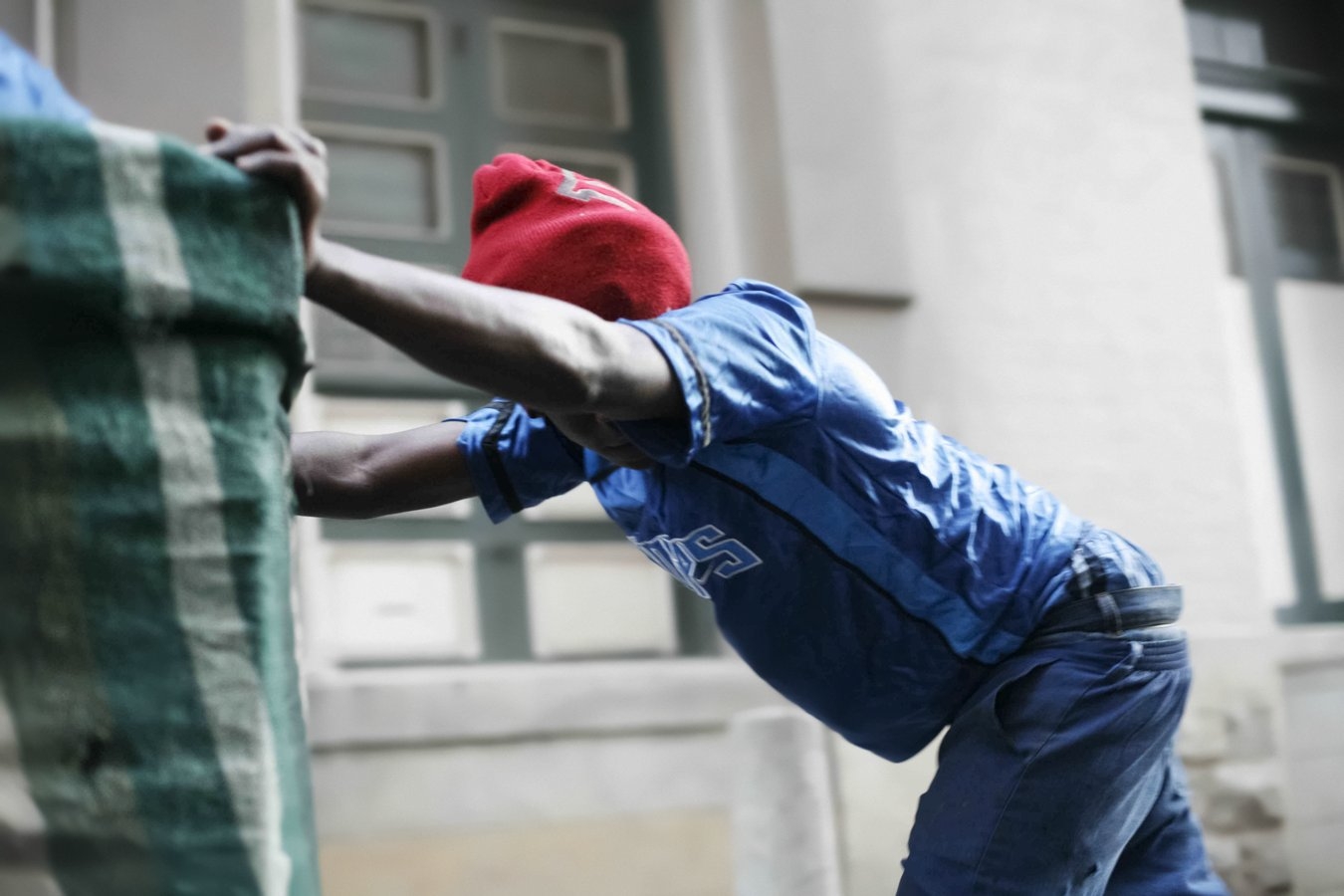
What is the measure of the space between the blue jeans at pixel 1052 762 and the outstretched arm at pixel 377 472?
846 mm

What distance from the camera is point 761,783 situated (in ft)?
10.2

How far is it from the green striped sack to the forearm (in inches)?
3.8

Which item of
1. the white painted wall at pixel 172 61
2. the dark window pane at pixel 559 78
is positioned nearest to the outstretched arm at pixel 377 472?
the white painted wall at pixel 172 61

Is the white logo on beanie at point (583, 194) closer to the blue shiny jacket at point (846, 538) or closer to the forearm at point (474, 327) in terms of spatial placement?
the blue shiny jacket at point (846, 538)

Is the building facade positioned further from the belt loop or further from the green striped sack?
the green striped sack

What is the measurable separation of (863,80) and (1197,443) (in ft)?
5.94

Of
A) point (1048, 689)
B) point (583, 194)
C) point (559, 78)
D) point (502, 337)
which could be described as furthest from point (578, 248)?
point (559, 78)

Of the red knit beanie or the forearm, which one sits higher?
the red knit beanie

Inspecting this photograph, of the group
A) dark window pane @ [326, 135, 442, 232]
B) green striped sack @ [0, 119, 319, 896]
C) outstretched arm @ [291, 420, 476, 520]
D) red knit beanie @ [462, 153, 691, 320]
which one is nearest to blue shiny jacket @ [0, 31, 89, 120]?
green striped sack @ [0, 119, 319, 896]

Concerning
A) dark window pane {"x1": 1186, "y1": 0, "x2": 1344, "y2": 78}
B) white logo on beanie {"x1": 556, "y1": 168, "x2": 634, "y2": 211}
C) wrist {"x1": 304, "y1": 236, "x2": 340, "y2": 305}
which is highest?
dark window pane {"x1": 1186, "y1": 0, "x2": 1344, "y2": 78}

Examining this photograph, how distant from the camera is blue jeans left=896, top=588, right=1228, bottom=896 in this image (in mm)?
1983

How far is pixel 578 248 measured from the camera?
6.07 feet

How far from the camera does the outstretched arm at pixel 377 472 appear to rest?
2.12 meters

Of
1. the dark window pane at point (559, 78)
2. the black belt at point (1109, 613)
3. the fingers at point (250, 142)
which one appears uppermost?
the dark window pane at point (559, 78)
